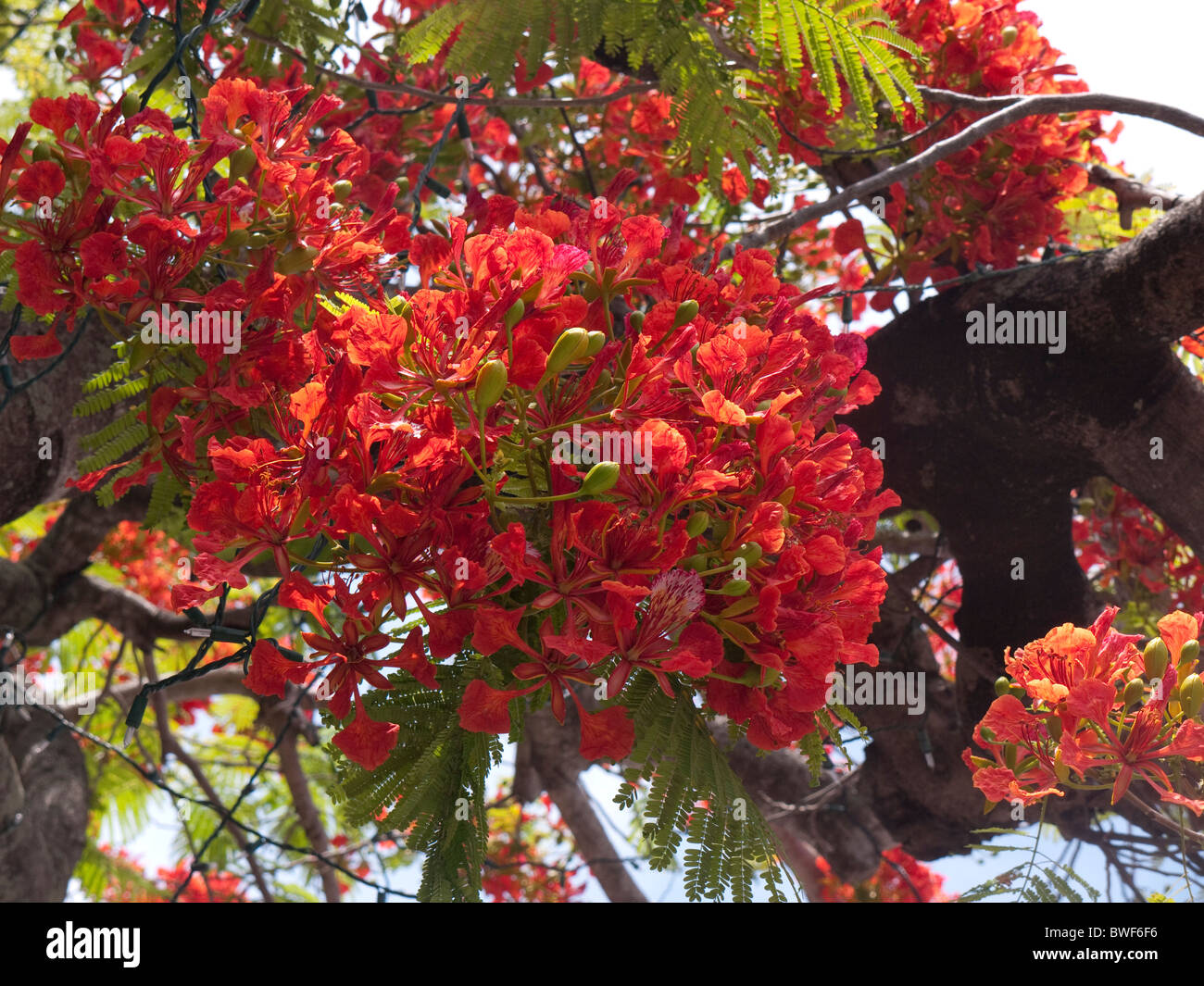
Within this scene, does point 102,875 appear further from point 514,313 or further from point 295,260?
point 514,313

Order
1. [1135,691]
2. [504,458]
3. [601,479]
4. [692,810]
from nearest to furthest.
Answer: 1. [601,479]
2. [504,458]
3. [692,810]
4. [1135,691]

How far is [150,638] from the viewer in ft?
11.1

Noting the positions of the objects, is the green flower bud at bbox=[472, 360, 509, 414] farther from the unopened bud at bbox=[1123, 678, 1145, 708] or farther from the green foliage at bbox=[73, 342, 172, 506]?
the unopened bud at bbox=[1123, 678, 1145, 708]

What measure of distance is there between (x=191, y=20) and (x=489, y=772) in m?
1.71

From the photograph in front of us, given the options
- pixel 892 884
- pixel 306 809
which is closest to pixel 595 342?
pixel 306 809

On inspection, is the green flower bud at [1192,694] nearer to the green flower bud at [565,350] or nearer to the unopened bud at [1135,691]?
the unopened bud at [1135,691]

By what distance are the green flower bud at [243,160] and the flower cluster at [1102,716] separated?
1178 millimetres

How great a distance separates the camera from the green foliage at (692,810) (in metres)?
1.03

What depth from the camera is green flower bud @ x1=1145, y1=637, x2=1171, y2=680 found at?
123cm

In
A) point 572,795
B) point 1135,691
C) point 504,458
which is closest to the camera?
point 504,458

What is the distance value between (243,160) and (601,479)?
2.13 feet

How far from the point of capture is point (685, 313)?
3.27 ft

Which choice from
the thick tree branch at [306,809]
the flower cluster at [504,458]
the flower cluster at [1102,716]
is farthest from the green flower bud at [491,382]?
the thick tree branch at [306,809]

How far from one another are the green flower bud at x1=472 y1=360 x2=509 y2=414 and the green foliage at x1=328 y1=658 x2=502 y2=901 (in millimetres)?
360
